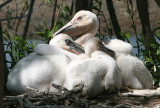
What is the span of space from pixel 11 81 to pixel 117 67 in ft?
4.13

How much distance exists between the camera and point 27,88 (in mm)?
4555

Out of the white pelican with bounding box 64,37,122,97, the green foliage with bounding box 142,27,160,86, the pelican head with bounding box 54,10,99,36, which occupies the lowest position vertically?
the white pelican with bounding box 64,37,122,97

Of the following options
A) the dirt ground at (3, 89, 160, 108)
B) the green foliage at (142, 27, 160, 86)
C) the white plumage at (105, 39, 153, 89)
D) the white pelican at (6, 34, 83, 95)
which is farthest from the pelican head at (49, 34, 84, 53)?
the green foliage at (142, 27, 160, 86)

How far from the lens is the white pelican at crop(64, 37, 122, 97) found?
14.5 ft

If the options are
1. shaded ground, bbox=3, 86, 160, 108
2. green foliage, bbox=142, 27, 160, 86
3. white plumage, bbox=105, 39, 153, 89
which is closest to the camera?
shaded ground, bbox=3, 86, 160, 108

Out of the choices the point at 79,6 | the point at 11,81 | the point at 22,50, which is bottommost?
the point at 11,81

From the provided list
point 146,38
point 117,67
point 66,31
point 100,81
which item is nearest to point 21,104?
point 100,81

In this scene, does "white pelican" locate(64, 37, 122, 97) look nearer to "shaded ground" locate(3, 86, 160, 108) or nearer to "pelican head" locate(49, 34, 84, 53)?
"shaded ground" locate(3, 86, 160, 108)

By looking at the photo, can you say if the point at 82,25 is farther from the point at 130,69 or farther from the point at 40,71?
the point at 40,71

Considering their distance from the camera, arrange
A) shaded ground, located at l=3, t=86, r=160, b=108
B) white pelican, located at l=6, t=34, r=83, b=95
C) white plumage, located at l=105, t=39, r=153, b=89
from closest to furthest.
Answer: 1. shaded ground, located at l=3, t=86, r=160, b=108
2. white pelican, located at l=6, t=34, r=83, b=95
3. white plumage, located at l=105, t=39, r=153, b=89

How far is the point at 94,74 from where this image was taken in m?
4.44

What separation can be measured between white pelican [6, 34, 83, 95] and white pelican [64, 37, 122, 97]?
128mm

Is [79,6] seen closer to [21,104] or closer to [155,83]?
[155,83]

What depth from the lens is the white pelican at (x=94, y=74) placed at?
4.42 m
